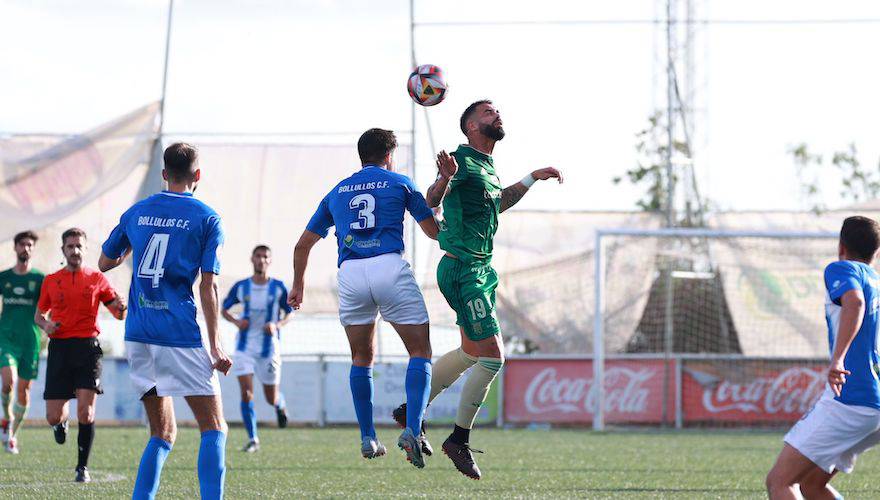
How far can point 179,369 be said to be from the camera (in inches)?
269

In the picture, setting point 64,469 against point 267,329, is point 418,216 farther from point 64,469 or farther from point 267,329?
point 267,329

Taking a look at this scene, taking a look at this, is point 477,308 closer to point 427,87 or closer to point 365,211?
point 365,211

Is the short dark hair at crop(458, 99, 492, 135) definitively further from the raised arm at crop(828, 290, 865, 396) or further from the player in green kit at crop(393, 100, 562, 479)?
the raised arm at crop(828, 290, 865, 396)

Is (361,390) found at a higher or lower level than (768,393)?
lower

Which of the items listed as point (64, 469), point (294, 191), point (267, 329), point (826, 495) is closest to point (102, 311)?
point (294, 191)

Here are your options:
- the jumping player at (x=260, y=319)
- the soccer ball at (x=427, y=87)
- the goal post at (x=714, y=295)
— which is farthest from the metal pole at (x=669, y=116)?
the soccer ball at (x=427, y=87)

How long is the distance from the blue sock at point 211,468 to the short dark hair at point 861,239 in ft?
11.7

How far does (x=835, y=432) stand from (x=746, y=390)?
17.2 meters

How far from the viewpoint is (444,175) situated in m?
7.66

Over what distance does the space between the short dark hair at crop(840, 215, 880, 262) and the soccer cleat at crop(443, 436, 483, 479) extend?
2742 millimetres

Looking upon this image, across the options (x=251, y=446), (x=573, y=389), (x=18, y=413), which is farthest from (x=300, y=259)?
(x=573, y=389)

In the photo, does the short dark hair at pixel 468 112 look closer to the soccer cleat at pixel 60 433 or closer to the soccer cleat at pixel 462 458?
the soccer cleat at pixel 462 458

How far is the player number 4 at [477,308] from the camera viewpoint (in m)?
8.16

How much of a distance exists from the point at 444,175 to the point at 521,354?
16821 millimetres
